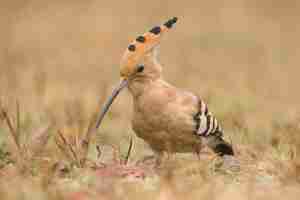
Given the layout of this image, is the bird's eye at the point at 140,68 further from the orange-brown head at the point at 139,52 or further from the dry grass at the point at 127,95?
the dry grass at the point at 127,95

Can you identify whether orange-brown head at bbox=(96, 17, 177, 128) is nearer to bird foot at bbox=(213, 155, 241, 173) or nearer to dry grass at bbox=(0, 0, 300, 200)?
dry grass at bbox=(0, 0, 300, 200)

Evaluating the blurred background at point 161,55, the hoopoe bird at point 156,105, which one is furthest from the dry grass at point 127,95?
the hoopoe bird at point 156,105

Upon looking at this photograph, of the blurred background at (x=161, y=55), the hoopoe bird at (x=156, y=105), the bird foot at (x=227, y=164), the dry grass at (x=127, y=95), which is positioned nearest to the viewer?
the dry grass at (x=127, y=95)

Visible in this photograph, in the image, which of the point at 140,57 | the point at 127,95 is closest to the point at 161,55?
the point at 127,95

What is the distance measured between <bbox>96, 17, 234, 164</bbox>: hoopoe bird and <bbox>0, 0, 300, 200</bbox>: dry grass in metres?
0.17

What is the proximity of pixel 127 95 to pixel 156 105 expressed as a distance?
4.11m

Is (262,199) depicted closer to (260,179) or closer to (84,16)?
(260,179)

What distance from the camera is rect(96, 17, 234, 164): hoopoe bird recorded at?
→ 4453mm

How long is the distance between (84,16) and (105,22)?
401mm

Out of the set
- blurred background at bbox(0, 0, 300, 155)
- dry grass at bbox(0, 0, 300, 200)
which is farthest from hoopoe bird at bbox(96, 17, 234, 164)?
blurred background at bbox(0, 0, 300, 155)

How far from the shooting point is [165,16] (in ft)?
41.1

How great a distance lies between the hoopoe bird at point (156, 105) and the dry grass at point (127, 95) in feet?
0.56

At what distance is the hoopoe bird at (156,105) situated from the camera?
445cm

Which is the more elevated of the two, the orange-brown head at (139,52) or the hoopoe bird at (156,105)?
the orange-brown head at (139,52)
